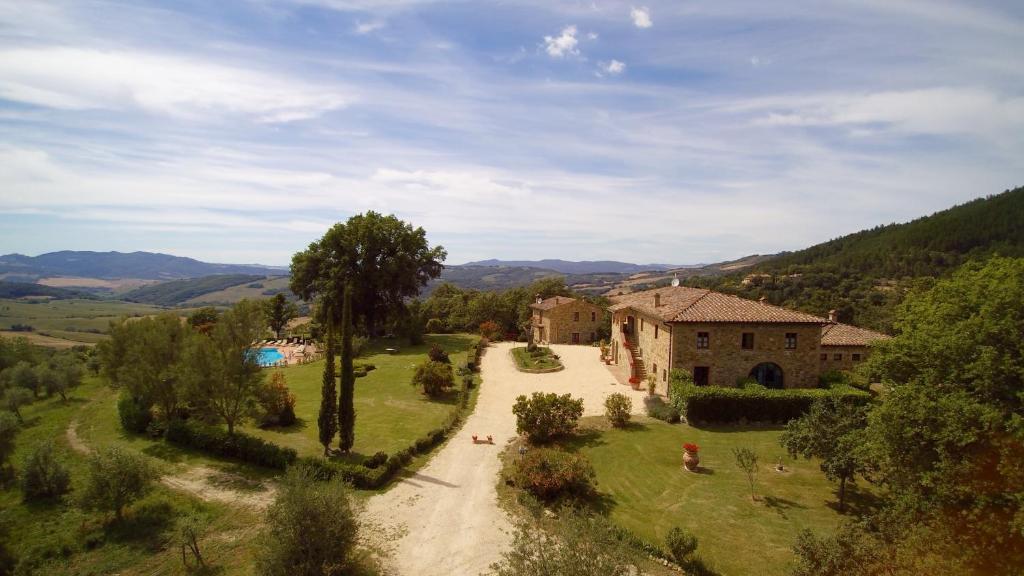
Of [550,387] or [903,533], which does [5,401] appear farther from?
[903,533]

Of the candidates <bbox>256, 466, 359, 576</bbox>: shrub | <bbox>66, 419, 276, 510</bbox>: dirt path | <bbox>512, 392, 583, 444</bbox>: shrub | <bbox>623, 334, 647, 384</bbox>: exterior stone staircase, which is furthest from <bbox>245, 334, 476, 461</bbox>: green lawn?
<bbox>623, 334, 647, 384</bbox>: exterior stone staircase

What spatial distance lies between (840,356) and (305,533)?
110ft

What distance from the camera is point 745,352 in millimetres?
28922

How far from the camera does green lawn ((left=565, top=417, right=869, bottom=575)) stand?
48.4 ft

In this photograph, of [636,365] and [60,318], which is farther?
[60,318]

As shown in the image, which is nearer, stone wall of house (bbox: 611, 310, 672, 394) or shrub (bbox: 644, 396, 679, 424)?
shrub (bbox: 644, 396, 679, 424)

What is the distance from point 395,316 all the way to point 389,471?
35.6m

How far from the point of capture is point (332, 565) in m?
12.4

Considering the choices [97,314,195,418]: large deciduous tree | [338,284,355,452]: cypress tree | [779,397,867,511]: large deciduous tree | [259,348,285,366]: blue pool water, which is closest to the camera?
[779,397,867,511]: large deciduous tree

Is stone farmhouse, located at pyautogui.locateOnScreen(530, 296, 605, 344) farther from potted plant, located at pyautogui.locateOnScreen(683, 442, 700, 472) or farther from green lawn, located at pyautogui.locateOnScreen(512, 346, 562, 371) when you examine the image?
potted plant, located at pyautogui.locateOnScreen(683, 442, 700, 472)

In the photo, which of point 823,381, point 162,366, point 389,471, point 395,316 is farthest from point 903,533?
point 395,316

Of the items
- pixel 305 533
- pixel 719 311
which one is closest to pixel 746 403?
pixel 719 311

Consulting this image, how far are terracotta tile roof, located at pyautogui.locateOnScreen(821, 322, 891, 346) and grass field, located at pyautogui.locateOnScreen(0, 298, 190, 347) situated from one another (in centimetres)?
9616

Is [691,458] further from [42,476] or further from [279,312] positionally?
[279,312]
